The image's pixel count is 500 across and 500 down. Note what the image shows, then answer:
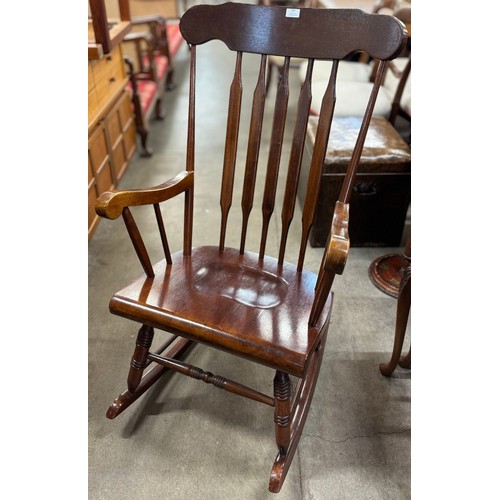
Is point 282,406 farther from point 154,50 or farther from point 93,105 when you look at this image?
point 154,50

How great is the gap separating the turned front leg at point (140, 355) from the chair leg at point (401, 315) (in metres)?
0.81

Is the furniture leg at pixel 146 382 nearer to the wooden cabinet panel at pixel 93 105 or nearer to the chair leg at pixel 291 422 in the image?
the chair leg at pixel 291 422

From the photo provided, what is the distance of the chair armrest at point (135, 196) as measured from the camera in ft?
3.40

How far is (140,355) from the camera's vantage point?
132 cm

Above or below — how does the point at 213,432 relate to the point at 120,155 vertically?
below

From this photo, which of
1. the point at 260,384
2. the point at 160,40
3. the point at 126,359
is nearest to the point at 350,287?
the point at 260,384

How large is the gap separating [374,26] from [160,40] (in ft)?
11.4

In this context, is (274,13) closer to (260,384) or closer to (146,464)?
(260,384)

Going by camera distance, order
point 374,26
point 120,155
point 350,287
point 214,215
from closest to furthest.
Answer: point 374,26
point 350,287
point 214,215
point 120,155

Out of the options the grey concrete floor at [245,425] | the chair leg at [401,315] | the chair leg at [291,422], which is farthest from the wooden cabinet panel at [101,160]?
the chair leg at [401,315]

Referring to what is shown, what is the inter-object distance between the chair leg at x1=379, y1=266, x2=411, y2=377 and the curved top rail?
684 millimetres

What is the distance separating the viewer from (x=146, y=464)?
1.29 m

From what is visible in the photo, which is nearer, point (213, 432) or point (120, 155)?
point (213, 432)

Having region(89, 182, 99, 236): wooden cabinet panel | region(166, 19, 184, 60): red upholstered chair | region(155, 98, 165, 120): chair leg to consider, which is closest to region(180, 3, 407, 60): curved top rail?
region(89, 182, 99, 236): wooden cabinet panel
